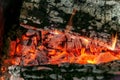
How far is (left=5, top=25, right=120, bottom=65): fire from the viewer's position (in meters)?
2.78

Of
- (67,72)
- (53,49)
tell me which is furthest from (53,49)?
(67,72)

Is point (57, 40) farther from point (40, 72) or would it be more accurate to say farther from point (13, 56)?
point (40, 72)

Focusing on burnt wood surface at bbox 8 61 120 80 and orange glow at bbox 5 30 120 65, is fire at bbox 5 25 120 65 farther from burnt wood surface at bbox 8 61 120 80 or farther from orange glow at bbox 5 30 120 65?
burnt wood surface at bbox 8 61 120 80

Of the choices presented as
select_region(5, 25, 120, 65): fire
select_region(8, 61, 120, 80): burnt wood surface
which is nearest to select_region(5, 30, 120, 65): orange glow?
select_region(5, 25, 120, 65): fire

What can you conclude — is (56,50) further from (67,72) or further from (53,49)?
(67,72)

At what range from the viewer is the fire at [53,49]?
2.78 metres

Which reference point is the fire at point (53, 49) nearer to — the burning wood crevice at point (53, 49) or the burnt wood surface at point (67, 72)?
the burning wood crevice at point (53, 49)

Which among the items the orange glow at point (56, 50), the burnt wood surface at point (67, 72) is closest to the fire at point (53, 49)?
the orange glow at point (56, 50)

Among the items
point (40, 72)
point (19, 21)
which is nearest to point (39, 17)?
point (19, 21)

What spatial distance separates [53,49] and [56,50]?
3 cm

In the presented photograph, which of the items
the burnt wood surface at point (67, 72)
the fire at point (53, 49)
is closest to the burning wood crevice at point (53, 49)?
the fire at point (53, 49)

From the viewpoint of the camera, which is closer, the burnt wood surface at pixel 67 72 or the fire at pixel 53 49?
the burnt wood surface at pixel 67 72

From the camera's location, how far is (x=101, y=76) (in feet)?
7.29

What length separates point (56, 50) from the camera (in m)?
2.84
